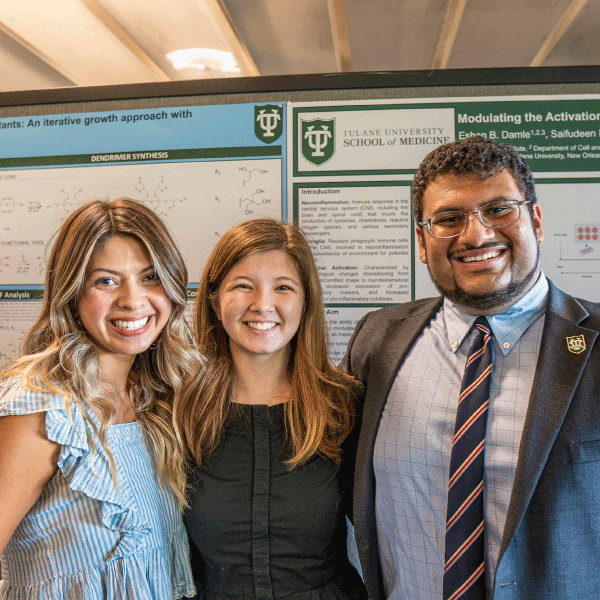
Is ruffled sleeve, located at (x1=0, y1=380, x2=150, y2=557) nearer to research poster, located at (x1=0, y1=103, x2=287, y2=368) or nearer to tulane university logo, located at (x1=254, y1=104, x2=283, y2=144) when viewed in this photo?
research poster, located at (x1=0, y1=103, x2=287, y2=368)

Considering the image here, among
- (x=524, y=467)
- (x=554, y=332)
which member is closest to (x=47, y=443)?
(x=524, y=467)

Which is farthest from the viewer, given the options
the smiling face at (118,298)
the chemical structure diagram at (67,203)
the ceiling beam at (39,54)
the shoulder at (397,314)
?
the ceiling beam at (39,54)

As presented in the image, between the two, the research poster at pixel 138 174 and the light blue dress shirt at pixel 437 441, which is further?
the research poster at pixel 138 174

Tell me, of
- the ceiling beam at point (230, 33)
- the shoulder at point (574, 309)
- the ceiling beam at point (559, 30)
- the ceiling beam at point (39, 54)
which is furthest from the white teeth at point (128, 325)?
the ceiling beam at point (559, 30)

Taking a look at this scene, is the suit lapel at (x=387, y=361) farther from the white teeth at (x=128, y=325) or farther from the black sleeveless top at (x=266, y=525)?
the white teeth at (x=128, y=325)

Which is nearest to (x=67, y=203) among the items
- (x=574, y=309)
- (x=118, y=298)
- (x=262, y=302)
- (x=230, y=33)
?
(x=118, y=298)

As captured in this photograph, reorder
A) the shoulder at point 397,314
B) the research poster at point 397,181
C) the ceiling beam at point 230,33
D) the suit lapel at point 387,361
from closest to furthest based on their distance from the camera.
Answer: the suit lapel at point 387,361 < the shoulder at point 397,314 < the research poster at point 397,181 < the ceiling beam at point 230,33

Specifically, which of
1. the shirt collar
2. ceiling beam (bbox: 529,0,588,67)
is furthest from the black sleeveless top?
ceiling beam (bbox: 529,0,588,67)

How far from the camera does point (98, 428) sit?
4.30ft

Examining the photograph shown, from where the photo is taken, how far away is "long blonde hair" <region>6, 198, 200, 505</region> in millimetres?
1327

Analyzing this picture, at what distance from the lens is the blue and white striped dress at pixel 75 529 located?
1.23 metres

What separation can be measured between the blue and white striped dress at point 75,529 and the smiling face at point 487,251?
40.7 inches

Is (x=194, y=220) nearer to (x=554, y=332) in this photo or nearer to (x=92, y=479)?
(x=92, y=479)

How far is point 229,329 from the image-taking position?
1.57m
